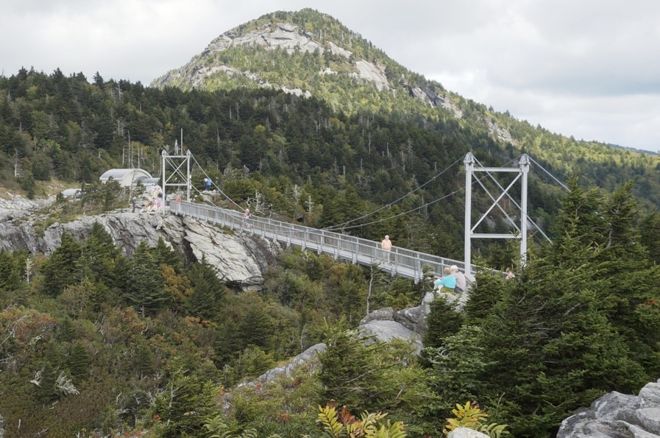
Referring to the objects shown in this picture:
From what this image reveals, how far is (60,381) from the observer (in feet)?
78.8

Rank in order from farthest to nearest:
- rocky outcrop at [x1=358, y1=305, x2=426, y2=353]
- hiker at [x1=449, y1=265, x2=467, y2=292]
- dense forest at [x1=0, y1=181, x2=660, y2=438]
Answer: rocky outcrop at [x1=358, y1=305, x2=426, y2=353]
hiker at [x1=449, y1=265, x2=467, y2=292]
dense forest at [x1=0, y1=181, x2=660, y2=438]

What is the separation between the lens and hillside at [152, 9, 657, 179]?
154m

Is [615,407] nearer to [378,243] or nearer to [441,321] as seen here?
[441,321]

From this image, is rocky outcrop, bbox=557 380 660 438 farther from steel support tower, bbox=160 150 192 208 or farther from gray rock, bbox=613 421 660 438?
steel support tower, bbox=160 150 192 208

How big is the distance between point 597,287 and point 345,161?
69078 mm

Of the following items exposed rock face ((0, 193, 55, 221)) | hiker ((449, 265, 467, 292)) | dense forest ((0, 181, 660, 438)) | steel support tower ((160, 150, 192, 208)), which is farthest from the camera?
exposed rock face ((0, 193, 55, 221))

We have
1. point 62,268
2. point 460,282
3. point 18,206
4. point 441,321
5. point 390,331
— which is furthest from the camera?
point 18,206

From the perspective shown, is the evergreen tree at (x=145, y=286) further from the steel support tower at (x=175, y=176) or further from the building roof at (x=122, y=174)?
the building roof at (x=122, y=174)

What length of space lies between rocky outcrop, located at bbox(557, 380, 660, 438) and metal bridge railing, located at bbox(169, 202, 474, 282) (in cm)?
1081

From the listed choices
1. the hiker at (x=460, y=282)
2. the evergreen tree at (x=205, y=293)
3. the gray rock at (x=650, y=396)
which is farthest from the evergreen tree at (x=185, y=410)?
the evergreen tree at (x=205, y=293)

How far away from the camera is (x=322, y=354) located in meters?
8.80

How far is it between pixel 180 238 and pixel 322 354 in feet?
96.1

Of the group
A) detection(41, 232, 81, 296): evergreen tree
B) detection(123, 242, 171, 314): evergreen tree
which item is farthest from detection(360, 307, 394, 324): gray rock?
detection(41, 232, 81, 296): evergreen tree

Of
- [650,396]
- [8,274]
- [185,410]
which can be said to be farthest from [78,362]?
[650,396]
